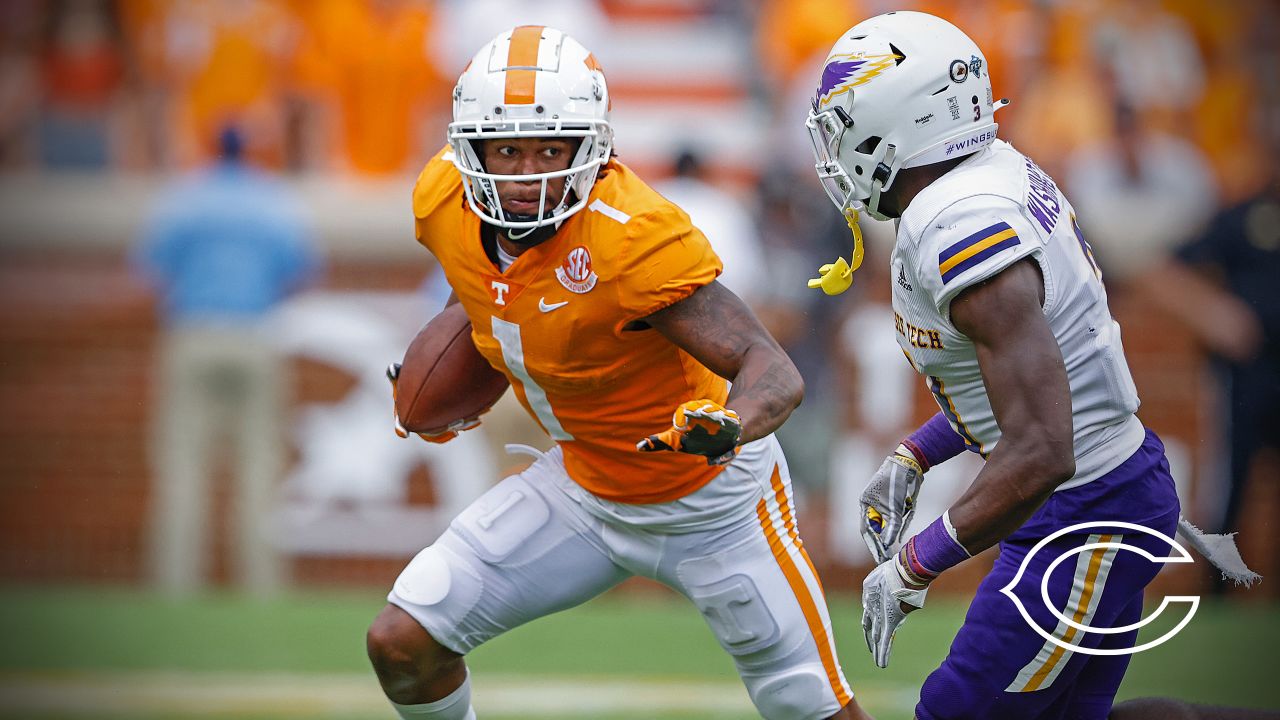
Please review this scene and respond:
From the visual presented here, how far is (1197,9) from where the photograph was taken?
1128cm

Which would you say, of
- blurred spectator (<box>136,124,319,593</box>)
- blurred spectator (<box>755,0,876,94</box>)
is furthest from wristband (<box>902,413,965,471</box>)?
blurred spectator (<box>755,0,876,94</box>)

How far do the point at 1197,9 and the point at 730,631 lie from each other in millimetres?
8707

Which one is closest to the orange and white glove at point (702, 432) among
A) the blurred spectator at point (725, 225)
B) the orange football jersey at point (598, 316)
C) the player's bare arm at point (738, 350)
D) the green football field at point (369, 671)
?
the player's bare arm at point (738, 350)

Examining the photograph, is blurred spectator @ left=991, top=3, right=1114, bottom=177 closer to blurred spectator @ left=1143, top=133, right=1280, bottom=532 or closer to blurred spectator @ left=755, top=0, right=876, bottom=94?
blurred spectator @ left=755, top=0, right=876, bottom=94

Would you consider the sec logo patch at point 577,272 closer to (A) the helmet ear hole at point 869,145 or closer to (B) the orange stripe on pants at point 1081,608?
(A) the helmet ear hole at point 869,145

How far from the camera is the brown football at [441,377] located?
4180 millimetres

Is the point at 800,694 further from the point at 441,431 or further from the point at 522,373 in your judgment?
the point at 441,431

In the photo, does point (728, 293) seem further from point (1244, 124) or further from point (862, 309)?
point (1244, 124)

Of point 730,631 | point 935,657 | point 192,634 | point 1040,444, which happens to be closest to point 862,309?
point 935,657

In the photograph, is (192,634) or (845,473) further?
(845,473)

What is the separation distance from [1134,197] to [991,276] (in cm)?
627

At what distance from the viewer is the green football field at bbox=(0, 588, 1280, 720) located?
19.0 ft

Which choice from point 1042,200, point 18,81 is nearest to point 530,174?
point 1042,200

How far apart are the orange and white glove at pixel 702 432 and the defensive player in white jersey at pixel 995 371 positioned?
426 millimetres
